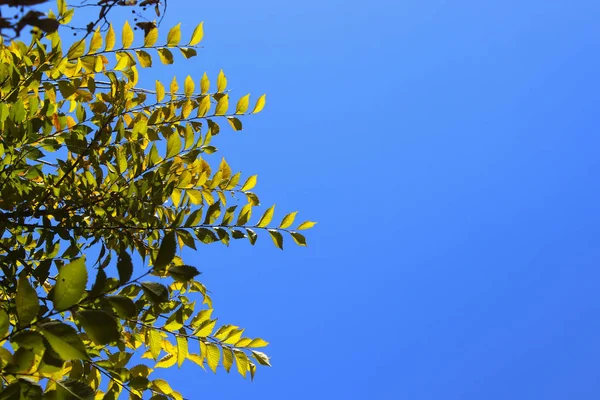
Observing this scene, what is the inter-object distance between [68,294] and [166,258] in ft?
0.59

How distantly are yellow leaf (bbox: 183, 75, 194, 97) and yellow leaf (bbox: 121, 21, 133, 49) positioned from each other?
0.80ft

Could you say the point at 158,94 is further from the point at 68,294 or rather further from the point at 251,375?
the point at 68,294

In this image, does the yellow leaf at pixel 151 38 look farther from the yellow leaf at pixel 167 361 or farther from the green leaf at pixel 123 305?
the green leaf at pixel 123 305

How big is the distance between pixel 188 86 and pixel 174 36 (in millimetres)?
189

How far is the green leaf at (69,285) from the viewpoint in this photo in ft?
2.69

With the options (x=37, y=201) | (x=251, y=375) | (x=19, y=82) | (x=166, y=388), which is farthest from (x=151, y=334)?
(x=19, y=82)

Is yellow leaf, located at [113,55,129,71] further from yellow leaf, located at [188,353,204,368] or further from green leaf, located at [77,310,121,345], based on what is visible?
green leaf, located at [77,310,121,345]

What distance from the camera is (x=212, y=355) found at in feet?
5.70

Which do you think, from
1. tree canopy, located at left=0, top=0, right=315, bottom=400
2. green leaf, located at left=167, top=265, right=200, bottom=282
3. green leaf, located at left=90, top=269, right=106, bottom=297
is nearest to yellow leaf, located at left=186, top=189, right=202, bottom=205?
tree canopy, located at left=0, top=0, right=315, bottom=400

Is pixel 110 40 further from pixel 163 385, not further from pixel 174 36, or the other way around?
pixel 163 385

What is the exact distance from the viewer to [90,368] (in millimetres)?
1562

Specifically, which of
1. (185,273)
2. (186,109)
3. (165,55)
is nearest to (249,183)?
(186,109)

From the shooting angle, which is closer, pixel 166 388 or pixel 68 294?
pixel 68 294

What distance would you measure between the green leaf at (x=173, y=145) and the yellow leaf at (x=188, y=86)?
468 mm
